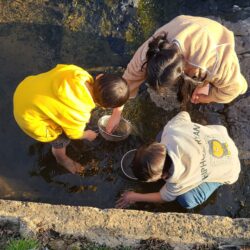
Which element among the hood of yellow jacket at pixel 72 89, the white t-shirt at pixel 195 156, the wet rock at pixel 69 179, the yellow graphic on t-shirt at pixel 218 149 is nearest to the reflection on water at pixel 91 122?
the wet rock at pixel 69 179

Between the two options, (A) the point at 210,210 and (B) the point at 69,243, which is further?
(A) the point at 210,210

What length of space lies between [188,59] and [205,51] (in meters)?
0.13

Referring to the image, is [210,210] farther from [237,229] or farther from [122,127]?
[122,127]

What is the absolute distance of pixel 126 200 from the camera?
3723mm

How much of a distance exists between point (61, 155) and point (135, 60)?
3.27ft

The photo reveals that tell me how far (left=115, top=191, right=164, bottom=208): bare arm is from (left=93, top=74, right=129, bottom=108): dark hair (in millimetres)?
931

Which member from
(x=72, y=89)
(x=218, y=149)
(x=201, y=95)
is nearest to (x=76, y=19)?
(x=201, y=95)

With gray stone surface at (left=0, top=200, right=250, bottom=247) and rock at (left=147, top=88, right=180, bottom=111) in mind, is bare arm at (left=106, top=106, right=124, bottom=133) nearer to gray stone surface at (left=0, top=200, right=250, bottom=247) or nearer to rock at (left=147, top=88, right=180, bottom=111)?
rock at (left=147, top=88, right=180, bottom=111)

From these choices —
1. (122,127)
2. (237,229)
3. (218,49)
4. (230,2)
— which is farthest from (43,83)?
(230,2)

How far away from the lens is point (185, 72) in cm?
334

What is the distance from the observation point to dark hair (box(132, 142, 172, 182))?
2.98 m

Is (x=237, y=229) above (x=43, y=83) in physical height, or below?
below

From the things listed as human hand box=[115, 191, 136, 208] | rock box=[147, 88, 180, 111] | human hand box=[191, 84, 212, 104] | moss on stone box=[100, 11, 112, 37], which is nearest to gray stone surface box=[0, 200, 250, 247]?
human hand box=[115, 191, 136, 208]

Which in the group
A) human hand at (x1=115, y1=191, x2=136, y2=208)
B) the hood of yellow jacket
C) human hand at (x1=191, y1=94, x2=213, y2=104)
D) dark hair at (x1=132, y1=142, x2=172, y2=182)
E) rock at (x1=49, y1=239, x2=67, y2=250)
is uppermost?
the hood of yellow jacket
